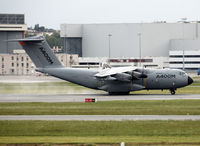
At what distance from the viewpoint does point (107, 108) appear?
39.2 m

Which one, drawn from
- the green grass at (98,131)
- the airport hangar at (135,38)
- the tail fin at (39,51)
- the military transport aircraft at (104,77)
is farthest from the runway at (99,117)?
the airport hangar at (135,38)

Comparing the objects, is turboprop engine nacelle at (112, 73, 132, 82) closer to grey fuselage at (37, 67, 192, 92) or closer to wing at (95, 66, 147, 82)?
wing at (95, 66, 147, 82)

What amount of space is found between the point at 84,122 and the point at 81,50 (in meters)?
152

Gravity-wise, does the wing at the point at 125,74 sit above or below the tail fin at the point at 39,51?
below

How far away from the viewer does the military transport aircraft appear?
2146 inches

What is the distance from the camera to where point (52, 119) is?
32281mm

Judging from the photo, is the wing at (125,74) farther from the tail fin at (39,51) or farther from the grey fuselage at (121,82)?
the tail fin at (39,51)

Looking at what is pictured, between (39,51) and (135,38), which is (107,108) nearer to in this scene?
(39,51)

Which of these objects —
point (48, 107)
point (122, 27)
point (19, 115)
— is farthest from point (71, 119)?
point (122, 27)

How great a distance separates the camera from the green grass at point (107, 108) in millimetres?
35906

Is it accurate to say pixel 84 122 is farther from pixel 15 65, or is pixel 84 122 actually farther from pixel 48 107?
pixel 15 65

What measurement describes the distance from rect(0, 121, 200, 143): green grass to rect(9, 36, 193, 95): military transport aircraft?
79.5 ft

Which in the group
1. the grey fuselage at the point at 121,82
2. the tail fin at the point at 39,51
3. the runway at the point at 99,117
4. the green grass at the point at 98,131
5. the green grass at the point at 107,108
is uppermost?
the tail fin at the point at 39,51

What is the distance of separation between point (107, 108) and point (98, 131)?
1190cm
